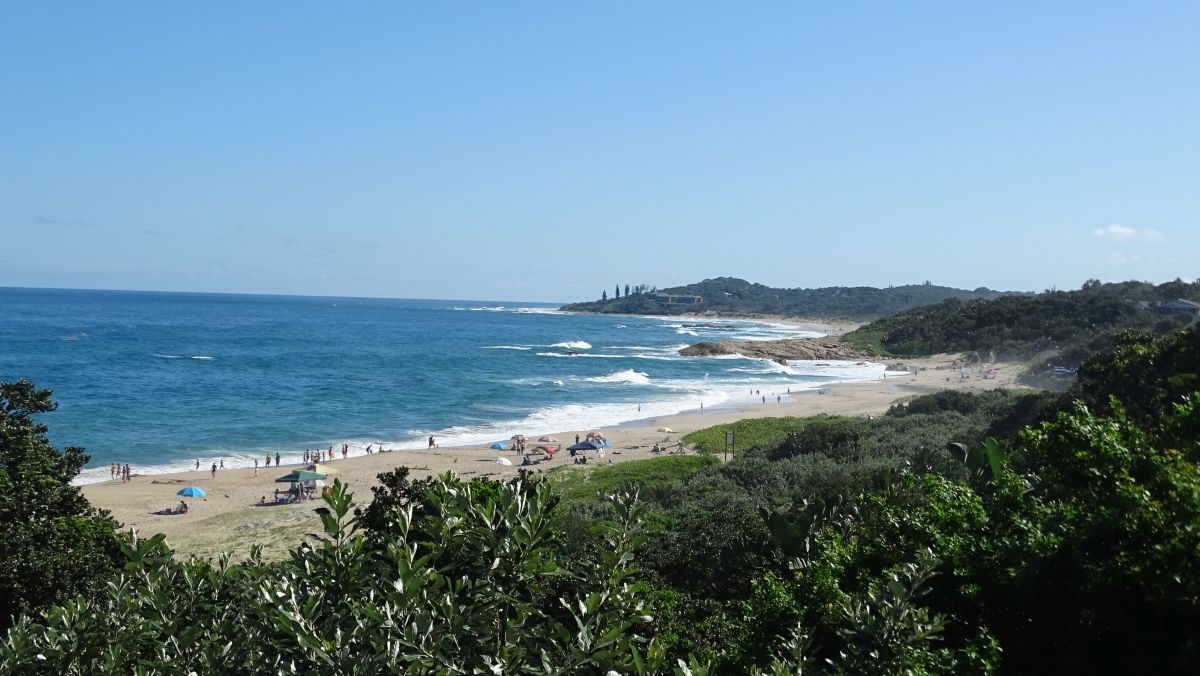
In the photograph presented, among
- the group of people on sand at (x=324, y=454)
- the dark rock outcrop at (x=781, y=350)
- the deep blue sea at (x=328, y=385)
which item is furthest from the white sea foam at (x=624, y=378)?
the group of people on sand at (x=324, y=454)

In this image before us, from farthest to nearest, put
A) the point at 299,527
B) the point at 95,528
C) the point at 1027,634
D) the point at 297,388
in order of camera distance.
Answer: the point at 297,388
the point at 299,527
the point at 95,528
the point at 1027,634

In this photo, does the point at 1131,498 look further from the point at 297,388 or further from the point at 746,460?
the point at 297,388

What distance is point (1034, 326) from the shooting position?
79938mm

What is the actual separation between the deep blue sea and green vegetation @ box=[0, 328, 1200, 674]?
1243 inches

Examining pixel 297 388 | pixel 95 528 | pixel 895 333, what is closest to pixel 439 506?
pixel 95 528

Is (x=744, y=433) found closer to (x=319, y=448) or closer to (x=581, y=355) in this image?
(x=319, y=448)

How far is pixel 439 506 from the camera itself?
212 inches

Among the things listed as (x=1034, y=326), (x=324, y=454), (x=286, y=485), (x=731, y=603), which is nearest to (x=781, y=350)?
(x=1034, y=326)

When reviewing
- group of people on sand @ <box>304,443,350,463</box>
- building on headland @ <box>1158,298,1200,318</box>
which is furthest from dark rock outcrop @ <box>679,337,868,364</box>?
group of people on sand @ <box>304,443,350,463</box>

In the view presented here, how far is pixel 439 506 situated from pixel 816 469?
54.2ft

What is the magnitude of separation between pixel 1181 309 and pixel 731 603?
8126 cm

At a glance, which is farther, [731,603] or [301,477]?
[301,477]

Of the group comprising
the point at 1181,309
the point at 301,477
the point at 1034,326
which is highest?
the point at 1181,309

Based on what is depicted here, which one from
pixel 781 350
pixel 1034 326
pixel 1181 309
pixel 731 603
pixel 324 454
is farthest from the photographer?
pixel 781 350
